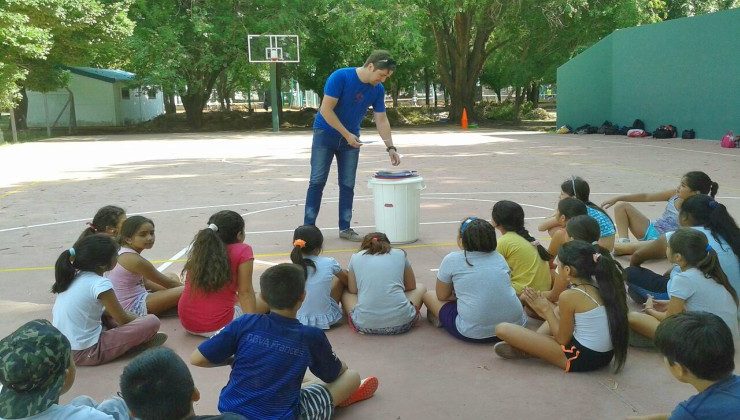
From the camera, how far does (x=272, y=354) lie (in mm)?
2707

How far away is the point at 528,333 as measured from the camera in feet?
11.6

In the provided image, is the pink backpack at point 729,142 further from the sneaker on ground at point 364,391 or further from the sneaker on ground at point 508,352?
the sneaker on ground at point 364,391

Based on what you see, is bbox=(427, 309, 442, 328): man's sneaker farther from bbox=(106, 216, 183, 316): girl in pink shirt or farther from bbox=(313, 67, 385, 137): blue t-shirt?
bbox=(313, 67, 385, 137): blue t-shirt

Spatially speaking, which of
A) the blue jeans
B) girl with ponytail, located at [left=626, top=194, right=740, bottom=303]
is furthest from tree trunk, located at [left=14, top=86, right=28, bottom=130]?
girl with ponytail, located at [left=626, top=194, right=740, bottom=303]

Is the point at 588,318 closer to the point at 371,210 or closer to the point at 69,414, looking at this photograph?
the point at 69,414

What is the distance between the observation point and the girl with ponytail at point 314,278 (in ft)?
13.5

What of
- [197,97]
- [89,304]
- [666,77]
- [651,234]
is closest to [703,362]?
[89,304]

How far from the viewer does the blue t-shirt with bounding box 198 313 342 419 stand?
270 centimetres

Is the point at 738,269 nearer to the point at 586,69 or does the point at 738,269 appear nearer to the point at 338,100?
the point at 338,100

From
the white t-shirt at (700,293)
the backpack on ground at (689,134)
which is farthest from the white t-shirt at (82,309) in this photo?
the backpack on ground at (689,134)

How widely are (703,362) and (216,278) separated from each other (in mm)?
2531

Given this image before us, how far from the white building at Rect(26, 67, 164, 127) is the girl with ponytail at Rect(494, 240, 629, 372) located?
29431 millimetres

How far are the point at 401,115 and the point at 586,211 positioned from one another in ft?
98.5

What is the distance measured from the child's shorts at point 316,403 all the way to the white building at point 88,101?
29533 millimetres
